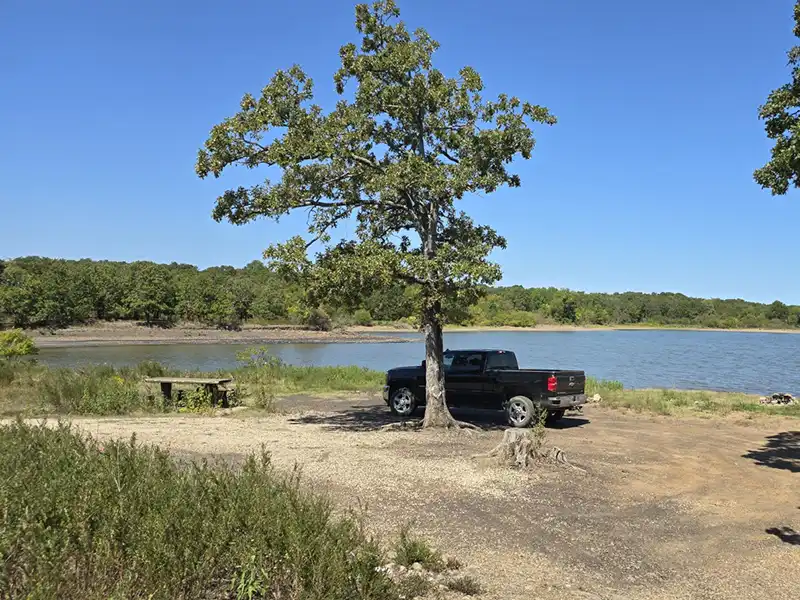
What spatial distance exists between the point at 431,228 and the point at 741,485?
7461 mm

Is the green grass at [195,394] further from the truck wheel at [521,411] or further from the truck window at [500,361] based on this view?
the truck wheel at [521,411]

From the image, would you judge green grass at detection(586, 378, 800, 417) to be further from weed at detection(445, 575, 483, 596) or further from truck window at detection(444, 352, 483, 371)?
weed at detection(445, 575, 483, 596)

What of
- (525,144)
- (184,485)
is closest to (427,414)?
(525,144)

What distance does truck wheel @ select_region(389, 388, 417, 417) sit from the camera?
1625 cm

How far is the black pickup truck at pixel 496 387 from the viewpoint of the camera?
47.5 feet

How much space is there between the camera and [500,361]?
15883 mm

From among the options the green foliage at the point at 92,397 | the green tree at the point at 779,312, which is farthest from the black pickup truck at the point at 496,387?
the green tree at the point at 779,312

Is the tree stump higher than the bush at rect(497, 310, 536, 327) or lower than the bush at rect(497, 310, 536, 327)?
lower

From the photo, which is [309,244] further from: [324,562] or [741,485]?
[324,562]

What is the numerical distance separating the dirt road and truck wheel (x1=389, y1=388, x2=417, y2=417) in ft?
5.69

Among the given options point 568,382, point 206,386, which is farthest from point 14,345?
point 568,382

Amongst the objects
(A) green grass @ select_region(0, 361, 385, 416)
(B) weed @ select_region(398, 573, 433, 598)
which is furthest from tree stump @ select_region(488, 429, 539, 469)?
(A) green grass @ select_region(0, 361, 385, 416)

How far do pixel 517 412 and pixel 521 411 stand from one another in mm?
105

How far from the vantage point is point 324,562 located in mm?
3771
